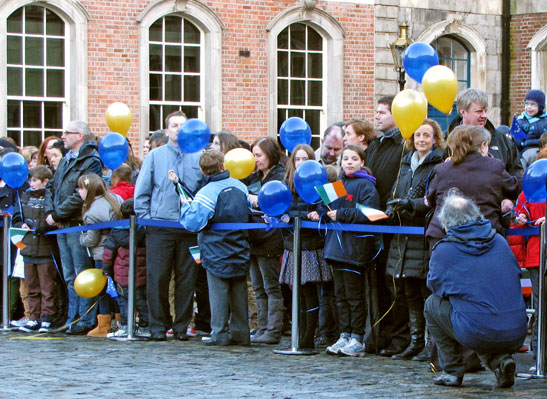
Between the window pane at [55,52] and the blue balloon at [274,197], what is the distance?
1010 cm

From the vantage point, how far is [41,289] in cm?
1177

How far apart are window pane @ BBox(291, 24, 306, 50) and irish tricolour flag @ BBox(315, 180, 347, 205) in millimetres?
11907

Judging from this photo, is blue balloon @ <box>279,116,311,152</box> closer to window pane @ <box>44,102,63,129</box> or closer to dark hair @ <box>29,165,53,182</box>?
dark hair @ <box>29,165,53,182</box>

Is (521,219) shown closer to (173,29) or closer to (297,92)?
(173,29)

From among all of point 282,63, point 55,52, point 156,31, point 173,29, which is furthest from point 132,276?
point 282,63

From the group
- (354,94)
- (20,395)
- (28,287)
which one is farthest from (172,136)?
(354,94)

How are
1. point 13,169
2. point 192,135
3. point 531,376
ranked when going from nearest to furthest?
1. point 531,376
2. point 192,135
3. point 13,169

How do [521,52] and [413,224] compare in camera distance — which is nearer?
[413,224]

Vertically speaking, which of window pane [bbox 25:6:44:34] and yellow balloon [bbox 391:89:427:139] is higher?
window pane [bbox 25:6:44:34]

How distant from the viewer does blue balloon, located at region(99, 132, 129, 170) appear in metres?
10.8

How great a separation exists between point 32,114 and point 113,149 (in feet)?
27.4

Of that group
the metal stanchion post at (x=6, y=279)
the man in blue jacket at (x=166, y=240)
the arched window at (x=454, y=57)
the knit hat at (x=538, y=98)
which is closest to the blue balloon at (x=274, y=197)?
the man in blue jacket at (x=166, y=240)

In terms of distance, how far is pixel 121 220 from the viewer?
10820mm

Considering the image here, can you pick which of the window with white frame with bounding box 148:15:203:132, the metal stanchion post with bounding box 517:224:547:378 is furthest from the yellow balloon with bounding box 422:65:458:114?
the window with white frame with bounding box 148:15:203:132
